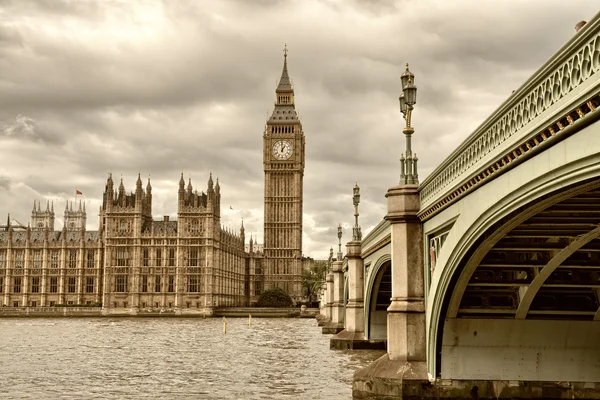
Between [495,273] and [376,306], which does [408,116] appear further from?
[376,306]

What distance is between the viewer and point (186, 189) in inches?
5433

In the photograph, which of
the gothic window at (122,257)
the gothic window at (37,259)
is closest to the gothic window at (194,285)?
the gothic window at (122,257)

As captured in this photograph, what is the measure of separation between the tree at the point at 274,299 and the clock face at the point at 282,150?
93.2ft

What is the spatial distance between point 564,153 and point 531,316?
33.0ft

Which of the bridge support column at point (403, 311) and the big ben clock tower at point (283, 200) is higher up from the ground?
the big ben clock tower at point (283, 200)

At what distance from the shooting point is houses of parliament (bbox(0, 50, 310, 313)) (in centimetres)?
13250

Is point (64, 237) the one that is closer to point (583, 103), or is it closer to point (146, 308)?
point (146, 308)

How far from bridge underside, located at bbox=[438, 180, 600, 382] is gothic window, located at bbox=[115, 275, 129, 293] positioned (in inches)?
4658

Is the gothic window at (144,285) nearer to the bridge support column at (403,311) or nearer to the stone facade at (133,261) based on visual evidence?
the stone facade at (133,261)

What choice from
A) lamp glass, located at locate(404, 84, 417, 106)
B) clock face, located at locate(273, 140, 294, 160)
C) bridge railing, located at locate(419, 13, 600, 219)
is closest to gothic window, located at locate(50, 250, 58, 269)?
clock face, located at locate(273, 140, 294, 160)

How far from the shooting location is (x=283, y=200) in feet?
502

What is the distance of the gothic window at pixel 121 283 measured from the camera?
132875 millimetres

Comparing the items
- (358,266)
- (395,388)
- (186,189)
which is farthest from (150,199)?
(395,388)

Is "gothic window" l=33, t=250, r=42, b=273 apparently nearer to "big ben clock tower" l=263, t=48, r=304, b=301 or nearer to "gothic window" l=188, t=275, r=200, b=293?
"gothic window" l=188, t=275, r=200, b=293
